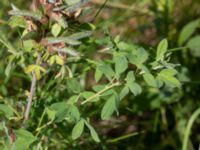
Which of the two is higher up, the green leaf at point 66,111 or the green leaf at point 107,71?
the green leaf at point 107,71

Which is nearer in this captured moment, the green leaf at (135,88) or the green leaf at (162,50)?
the green leaf at (135,88)

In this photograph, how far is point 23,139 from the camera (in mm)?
1227

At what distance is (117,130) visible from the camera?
237 cm

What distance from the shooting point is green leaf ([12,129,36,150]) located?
1211 mm

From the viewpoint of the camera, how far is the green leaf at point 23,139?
1211 mm

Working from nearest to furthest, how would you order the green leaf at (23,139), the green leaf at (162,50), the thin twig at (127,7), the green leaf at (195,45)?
the green leaf at (23,139) < the green leaf at (162,50) < the green leaf at (195,45) < the thin twig at (127,7)

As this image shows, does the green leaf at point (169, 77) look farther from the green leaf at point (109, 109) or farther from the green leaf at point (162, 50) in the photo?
the green leaf at point (109, 109)

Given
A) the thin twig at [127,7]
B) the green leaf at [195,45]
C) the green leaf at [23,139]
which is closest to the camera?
the green leaf at [23,139]

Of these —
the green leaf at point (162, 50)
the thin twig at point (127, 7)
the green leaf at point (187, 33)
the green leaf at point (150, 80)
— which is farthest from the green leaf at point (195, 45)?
the green leaf at point (150, 80)

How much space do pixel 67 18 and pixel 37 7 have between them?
3.0 inches

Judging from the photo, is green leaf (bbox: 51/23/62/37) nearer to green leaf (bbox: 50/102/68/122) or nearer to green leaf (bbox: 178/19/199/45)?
green leaf (bbox: 50/102/68/122)

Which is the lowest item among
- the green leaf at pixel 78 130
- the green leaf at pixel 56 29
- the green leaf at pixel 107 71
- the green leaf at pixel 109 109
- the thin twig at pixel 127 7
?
the green leaf at pixel 78 130

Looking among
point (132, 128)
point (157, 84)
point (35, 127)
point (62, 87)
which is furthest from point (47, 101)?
point (132, 128)

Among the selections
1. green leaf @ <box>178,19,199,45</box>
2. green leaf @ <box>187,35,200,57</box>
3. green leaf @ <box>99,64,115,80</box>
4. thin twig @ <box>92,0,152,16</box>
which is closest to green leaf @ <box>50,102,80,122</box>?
green leaf @ <box>99,64,115,80</box>
